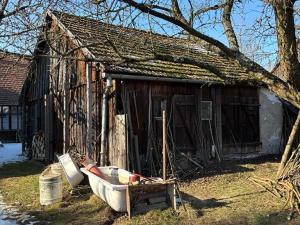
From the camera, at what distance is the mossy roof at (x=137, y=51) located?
10.9 m

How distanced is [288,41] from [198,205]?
375cm

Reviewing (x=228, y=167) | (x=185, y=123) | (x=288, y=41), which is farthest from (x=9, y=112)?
(x=288, y=41)

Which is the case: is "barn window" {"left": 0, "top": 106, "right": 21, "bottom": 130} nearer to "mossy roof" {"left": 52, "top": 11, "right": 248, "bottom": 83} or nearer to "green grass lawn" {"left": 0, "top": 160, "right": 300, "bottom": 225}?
"mossy roof" {"left": 52, "top": 11, "right": 248, "bottom": 83}

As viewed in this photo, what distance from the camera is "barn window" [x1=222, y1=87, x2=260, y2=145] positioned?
14.0m

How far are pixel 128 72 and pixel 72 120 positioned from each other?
351cm

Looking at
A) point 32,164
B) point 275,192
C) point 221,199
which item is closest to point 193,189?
point 221,199

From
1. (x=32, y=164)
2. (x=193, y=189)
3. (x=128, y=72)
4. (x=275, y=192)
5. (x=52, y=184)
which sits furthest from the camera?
(x=32, y=164)

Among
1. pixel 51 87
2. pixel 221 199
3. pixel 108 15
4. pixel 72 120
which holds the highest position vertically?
pixel 108 15

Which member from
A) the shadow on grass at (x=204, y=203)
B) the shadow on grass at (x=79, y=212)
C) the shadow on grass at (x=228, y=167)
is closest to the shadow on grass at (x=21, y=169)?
the shadow on grass at (x=79, y=212)

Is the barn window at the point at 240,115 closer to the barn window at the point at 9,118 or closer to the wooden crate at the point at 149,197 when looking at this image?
the wooden crate at the point at 149,197

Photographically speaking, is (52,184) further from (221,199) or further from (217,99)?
(217,99)

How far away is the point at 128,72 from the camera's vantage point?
1094 cm

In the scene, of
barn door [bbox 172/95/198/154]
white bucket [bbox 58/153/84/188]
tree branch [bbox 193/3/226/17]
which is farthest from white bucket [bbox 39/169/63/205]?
tree branch [bbox 193/3/226/17]

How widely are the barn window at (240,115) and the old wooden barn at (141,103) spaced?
34 millimetres
